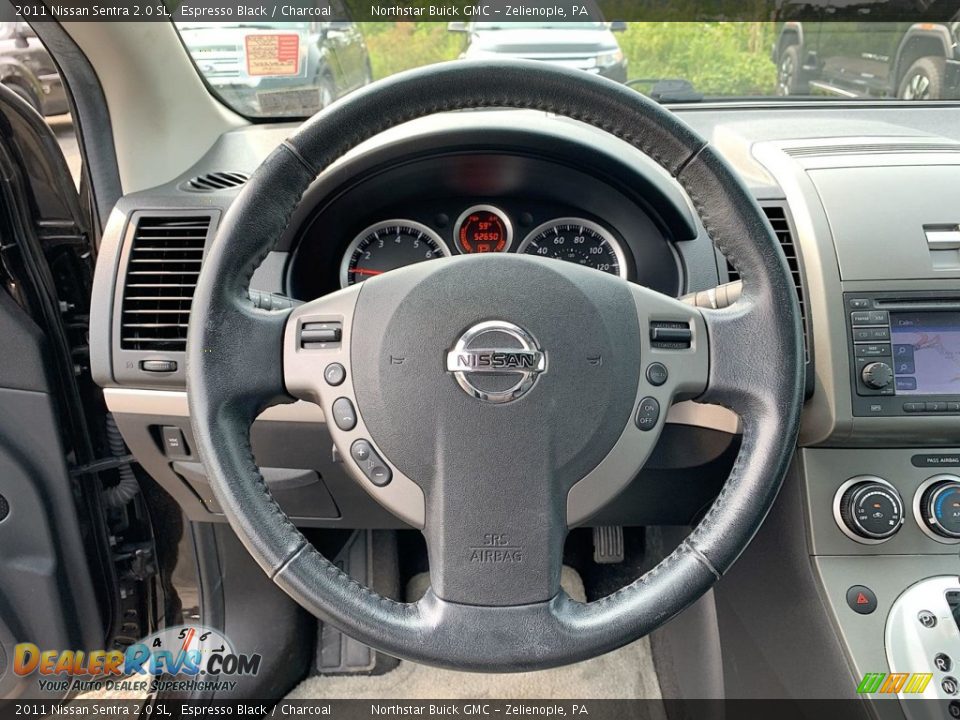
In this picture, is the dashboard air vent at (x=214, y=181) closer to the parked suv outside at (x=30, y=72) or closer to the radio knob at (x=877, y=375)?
the parked suv outside at (x=30, y=72)

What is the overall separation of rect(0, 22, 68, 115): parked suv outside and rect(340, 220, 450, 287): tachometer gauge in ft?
2.22

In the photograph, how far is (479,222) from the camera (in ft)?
4.93

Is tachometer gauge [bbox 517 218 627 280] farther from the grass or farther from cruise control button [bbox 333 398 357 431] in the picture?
cruise control button [bbox 333 398 357 431]

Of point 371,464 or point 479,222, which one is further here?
point 479,222

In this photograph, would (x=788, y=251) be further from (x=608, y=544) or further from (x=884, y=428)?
(x=608, y=544)

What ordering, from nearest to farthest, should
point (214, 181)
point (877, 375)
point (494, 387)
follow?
point (494, 387) → point (877, 375) → point (214, 181)

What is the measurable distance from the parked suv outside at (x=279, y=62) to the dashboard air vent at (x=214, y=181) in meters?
0.28

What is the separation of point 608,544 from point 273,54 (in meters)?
1.39

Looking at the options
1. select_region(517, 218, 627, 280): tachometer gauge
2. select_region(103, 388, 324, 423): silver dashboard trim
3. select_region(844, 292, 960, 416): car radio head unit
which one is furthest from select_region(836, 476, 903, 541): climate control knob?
select_region(103, 388, 324, 423): silver dashboard trim

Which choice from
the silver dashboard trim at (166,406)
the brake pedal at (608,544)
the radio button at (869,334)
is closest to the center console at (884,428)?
the radio button at (869,334)

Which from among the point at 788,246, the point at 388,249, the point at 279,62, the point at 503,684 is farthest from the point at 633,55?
the point at 503,684

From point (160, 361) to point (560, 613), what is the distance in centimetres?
84

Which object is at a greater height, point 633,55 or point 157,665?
point 633,55

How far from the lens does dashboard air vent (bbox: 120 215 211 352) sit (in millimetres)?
1342
